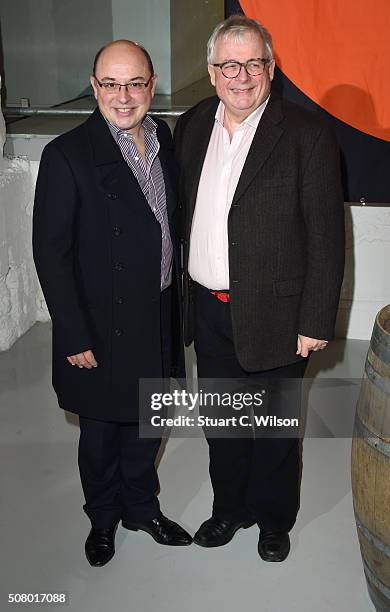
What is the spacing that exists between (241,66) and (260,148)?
8.6 inches

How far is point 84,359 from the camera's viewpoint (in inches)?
86.0

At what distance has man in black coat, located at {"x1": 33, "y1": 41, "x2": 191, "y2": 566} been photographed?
2029mm

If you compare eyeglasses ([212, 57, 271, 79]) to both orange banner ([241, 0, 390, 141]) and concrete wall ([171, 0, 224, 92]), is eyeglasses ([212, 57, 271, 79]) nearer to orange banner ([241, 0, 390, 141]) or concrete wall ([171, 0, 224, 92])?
orange banner ([241, 0, 390, 141])

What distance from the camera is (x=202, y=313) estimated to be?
2330 mm

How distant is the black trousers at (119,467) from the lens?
2.33 meters

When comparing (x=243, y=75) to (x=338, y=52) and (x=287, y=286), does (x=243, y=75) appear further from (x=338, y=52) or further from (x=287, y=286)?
(x=338, y=52)

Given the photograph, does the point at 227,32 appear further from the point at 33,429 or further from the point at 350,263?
the point at 350,263

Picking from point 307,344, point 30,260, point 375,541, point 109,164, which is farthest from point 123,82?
point 30,260

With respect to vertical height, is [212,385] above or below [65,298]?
below

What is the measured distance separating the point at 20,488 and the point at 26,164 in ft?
6.31

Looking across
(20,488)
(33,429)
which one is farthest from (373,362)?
(33,429)

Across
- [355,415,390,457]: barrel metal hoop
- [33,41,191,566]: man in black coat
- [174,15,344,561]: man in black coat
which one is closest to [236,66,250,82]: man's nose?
[174,15,344,561]: man in black coat

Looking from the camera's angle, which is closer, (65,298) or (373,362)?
(373,362)

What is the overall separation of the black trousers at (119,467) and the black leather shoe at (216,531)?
0.54 feet
